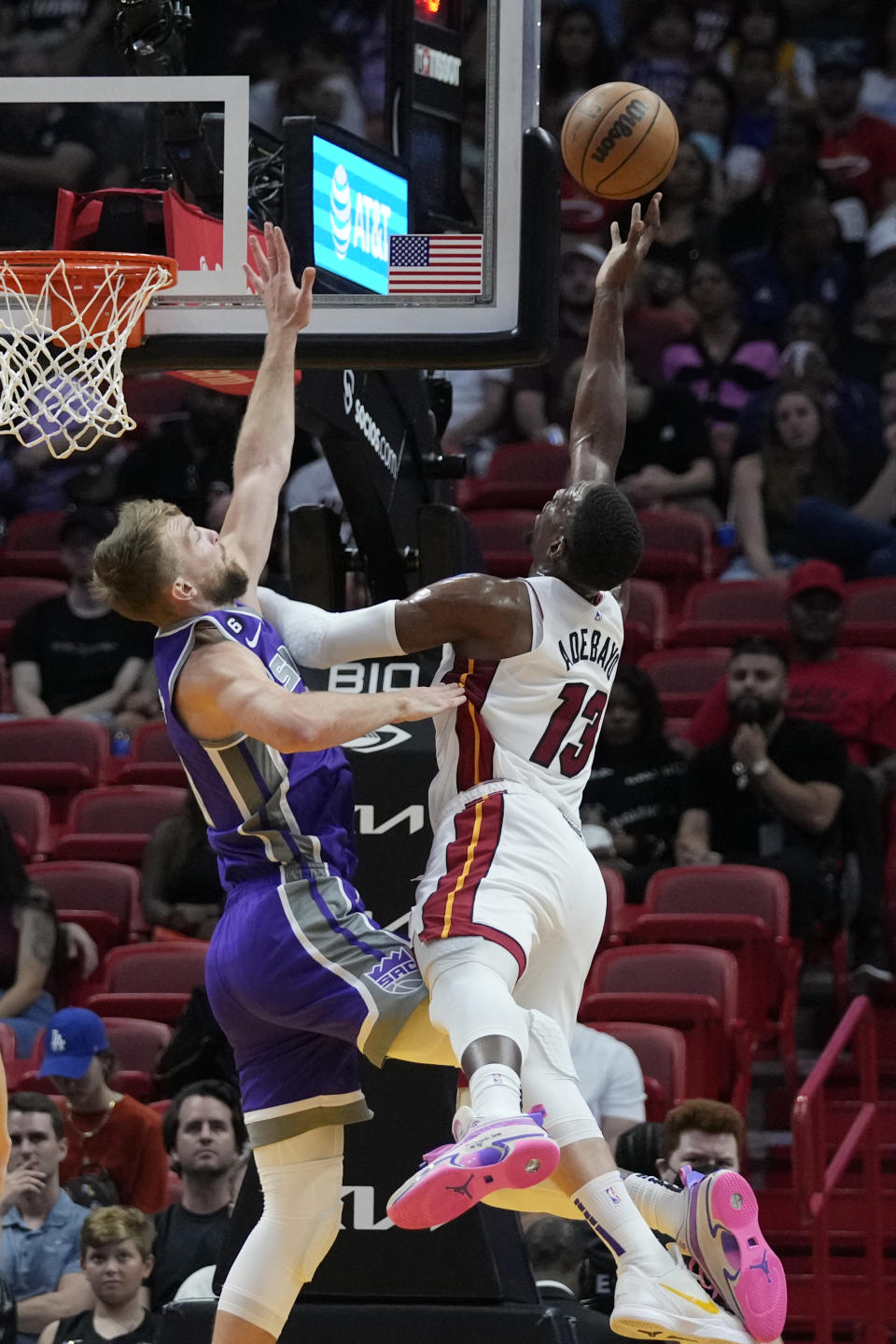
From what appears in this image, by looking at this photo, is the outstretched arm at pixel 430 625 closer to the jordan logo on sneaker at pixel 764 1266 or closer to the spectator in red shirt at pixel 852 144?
the jordan logo on sneaker at pixel 764 1266

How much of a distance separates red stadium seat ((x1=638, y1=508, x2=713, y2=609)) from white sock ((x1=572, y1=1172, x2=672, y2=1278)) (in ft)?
21.5

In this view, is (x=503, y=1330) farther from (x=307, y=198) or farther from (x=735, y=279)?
(x=735, y=279)

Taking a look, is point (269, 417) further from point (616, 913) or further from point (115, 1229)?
point (616, 913)

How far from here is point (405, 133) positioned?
6727 millimetres

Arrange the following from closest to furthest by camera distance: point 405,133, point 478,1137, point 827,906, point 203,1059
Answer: point 478,1137, point 405,133, point 203,1059, point 827,906

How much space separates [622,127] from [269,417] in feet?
4.06

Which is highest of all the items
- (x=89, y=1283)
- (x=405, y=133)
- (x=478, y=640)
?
(x=405, y=133)

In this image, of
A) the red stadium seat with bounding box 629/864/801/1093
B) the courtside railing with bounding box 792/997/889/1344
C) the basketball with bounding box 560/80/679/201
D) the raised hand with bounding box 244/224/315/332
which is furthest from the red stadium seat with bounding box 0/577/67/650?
the basketball with bounding box 560/80/679/201

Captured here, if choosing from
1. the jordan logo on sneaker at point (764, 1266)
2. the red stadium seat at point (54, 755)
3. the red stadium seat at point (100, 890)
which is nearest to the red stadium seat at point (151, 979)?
the red stadium seat at point (100, 890)

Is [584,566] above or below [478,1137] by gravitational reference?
above

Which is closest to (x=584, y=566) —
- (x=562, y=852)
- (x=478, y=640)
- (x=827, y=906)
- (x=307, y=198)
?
(x=478, y=640)

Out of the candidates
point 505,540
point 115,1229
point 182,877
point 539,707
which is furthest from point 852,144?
point 539,707

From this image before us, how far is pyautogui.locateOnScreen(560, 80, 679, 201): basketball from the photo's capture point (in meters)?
5.77

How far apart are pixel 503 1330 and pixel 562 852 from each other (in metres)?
1.41
